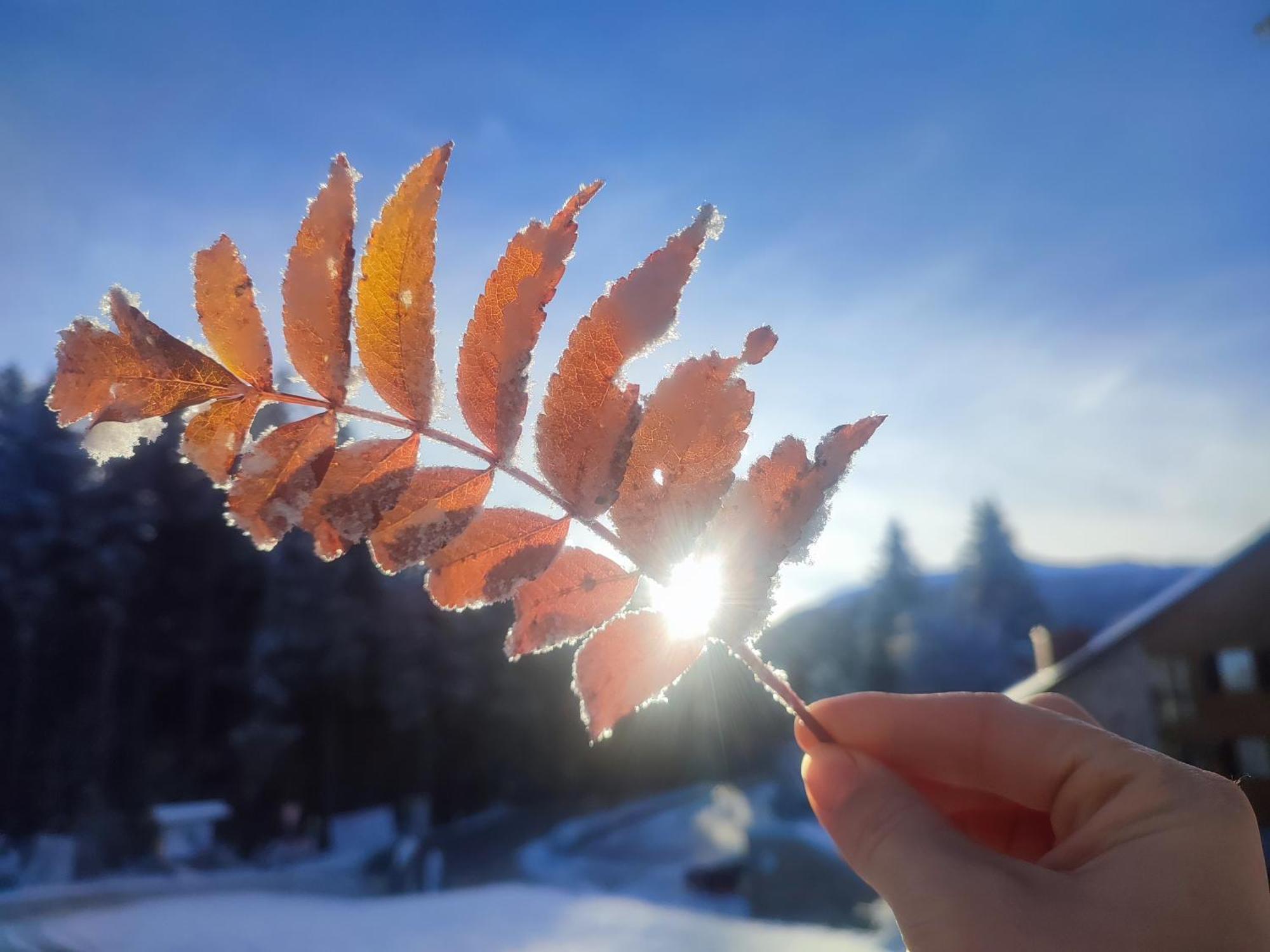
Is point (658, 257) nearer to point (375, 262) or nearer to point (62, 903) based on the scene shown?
point (375, 262)

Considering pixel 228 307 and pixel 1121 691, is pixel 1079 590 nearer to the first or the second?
pixel 1121 691

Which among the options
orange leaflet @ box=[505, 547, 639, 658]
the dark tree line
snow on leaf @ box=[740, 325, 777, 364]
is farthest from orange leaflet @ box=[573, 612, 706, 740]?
the dark tree line

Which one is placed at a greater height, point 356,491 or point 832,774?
point 356,491

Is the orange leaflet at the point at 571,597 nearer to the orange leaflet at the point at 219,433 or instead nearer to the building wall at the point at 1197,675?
the orange leaflet at the point at 219,433

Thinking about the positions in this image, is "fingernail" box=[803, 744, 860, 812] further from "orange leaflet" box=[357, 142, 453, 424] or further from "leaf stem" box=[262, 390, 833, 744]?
"orange leaflet" box=[357, 142, 453, 424]

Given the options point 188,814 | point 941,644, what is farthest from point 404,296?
point 941,644

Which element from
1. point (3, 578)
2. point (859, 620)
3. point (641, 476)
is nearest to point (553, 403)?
point (641, 476)
